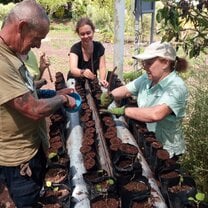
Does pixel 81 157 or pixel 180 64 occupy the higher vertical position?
pixel 180 64

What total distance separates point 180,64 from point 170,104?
16.0 inches

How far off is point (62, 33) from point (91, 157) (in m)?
12.5

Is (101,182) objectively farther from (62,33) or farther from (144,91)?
(62,33)

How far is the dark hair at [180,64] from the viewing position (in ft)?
9.45

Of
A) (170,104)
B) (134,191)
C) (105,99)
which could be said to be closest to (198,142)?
(170,104)

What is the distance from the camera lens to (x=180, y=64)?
2900mm

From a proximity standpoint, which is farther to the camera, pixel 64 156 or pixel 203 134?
pixel 203 134

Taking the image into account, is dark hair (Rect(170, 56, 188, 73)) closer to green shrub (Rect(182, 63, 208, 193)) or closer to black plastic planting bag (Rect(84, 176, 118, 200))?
green shrub (Rect(182, 63, 208, 193))

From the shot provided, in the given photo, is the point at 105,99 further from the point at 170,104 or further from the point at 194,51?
the point at 194,51

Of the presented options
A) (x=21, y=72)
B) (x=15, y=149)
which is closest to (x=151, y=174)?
(x=15, y=149)

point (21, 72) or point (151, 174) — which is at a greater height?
point (21, 72)

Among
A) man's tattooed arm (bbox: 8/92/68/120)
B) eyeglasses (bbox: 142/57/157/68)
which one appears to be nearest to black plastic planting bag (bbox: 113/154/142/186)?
man's tattooed arm (bbox: 8/92/68/120)

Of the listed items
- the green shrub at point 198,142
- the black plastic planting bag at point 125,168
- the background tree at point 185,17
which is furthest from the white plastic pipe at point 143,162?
the background tree at point 185,17

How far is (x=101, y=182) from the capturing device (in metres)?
2.29
